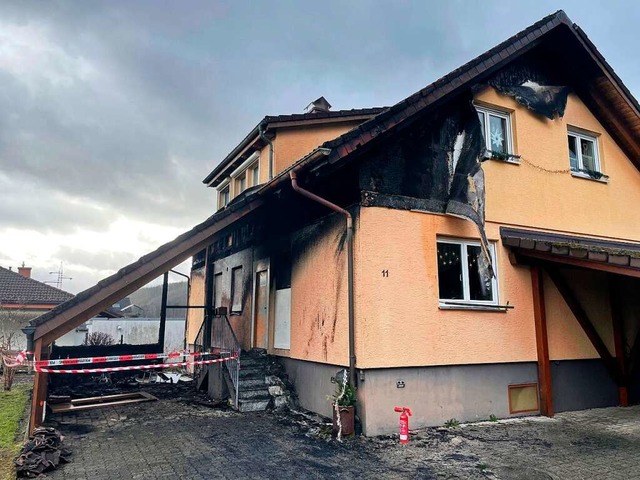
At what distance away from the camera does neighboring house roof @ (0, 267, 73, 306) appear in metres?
21.2

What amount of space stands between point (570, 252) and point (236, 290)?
8.84 m

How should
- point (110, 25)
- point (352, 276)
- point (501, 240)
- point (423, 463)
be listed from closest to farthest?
point (423, 463) → point (352, 276) → point (501, 240) → point (110, 25)

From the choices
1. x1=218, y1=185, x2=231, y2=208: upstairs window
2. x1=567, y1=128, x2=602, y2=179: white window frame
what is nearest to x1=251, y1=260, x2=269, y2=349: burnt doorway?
x1=218, y1=185, x2=231, y2=208: upstairs window

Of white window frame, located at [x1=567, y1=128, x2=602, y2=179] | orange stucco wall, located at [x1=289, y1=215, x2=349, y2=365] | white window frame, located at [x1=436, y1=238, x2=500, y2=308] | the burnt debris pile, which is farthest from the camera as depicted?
white window frame, located at [x1=567, y1=128, x2=602, y2=179]

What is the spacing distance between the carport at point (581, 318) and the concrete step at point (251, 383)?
18.1 feet

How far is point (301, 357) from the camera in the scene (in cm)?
827

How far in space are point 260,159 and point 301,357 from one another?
6681 millimetres

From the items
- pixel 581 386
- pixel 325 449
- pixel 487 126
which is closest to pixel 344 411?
pixel 325 449

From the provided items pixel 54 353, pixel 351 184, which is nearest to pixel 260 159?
pixel 351 184

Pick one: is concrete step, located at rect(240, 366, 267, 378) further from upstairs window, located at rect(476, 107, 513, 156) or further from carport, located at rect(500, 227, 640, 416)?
upstairs window, located at rect(476, 107, 513, 156)

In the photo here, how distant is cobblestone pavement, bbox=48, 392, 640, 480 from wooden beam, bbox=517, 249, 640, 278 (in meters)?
2.47

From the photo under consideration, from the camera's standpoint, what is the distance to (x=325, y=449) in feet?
18.9

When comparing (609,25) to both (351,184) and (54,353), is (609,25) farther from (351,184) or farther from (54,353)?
(54,353)

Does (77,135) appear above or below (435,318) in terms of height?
above
